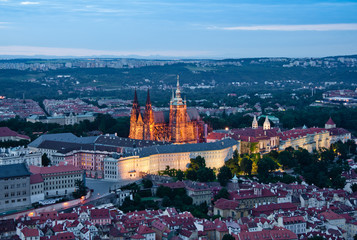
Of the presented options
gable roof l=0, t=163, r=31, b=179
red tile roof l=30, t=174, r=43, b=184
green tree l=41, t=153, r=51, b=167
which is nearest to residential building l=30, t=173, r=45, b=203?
red tile roof l=30, t=174, r=43, b=184

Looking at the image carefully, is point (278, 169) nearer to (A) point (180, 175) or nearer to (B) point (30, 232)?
(A) point (180, 175)

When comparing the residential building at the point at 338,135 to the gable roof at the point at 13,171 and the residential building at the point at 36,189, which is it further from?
the gable roof at the point at 13,171

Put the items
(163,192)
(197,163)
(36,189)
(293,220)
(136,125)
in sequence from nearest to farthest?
1. (293,220)
2. (36,189)
3. (163,192)
4. (197,163)
5. (136,125)

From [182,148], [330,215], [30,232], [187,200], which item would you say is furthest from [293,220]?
[182,148]

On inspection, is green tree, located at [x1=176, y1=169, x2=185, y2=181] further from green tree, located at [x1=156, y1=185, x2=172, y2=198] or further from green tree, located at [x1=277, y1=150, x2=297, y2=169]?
green tree, located at [x1=277, y1=150, x2=297, y2=169]

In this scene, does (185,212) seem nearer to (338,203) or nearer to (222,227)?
(222,227)

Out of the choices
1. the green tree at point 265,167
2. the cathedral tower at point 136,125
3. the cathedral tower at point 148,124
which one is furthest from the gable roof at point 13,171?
the cathedral tower at point 148,124

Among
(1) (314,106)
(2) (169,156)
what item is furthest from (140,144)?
(1) (314,106)
